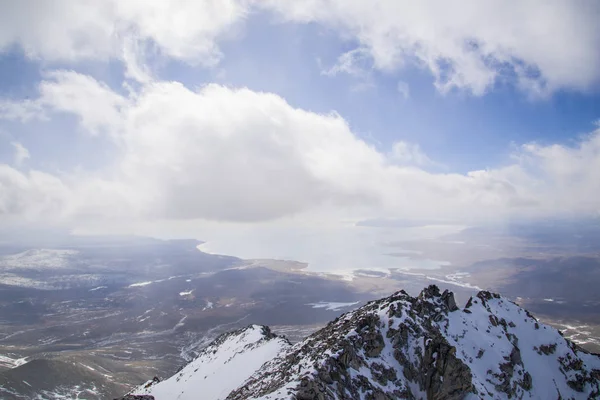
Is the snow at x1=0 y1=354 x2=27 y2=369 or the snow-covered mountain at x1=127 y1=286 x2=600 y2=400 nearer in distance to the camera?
the snow-covered mountain at x1=127 y1=286 x2=600 y2=400

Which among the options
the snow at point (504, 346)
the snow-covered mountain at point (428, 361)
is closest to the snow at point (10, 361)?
the snow-covered mountain at point (428, 361)

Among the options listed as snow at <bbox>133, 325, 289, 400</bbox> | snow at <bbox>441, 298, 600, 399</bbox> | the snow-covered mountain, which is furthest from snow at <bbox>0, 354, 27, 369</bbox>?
snow at <bbox>441, 298, 600, 399</bbox>

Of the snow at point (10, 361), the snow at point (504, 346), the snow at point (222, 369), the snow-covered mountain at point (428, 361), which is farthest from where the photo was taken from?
the snow at point (10, 361)

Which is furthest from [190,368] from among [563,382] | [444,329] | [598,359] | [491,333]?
[598,359]

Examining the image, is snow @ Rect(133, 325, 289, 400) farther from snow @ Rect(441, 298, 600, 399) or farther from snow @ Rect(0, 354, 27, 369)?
snow @ Rect(0, 354, 27, 369)

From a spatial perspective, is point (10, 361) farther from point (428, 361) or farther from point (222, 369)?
point (428, 361)

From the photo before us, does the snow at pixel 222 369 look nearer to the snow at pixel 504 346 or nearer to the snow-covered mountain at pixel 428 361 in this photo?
the snow-covered mountain at pixel 428 361
